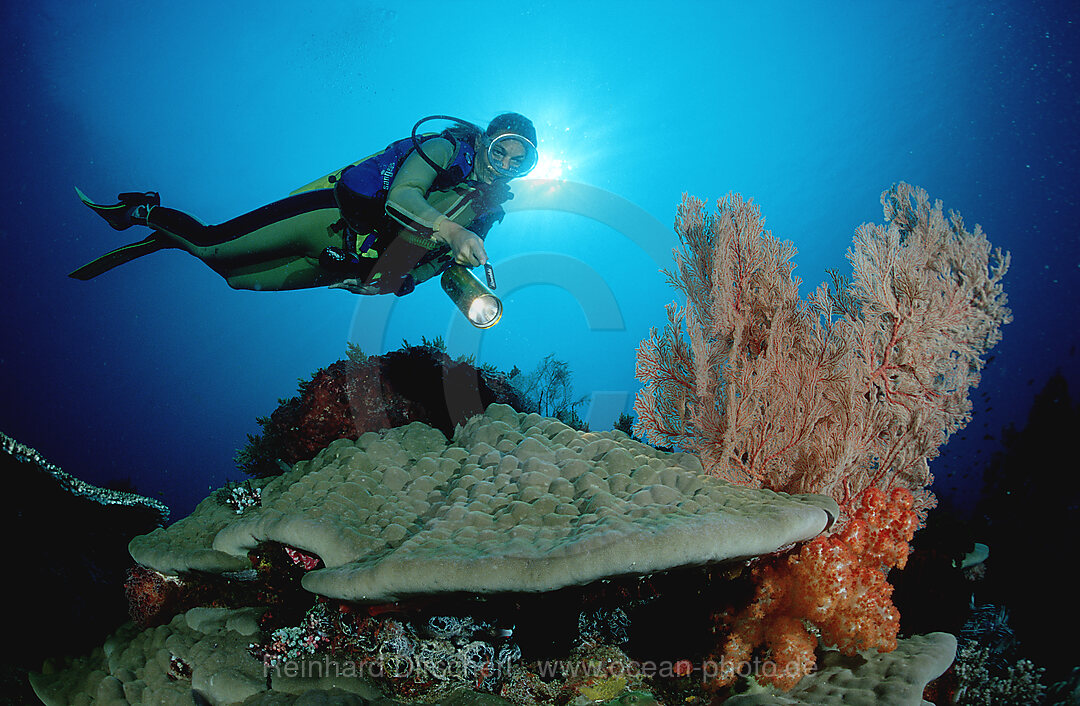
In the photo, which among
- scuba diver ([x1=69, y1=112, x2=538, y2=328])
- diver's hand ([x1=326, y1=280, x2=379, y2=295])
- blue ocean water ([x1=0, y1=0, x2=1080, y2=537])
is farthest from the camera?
blue ocean water ([x1=0, y1=0, x2=1080, y2=537])

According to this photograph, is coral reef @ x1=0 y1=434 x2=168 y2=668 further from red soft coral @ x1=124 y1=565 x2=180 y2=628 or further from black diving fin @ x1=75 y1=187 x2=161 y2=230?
black diving fin @ x1=75 y1=187 x2=161 y2=230

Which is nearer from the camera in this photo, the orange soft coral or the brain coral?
the brain coral

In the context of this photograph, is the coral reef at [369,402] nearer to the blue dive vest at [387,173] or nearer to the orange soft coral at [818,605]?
the blue dive vest at [387,173]

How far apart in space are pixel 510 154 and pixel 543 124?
37.1m

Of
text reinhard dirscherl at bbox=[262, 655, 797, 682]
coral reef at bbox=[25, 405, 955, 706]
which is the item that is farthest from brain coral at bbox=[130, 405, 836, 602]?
text reinhard dirscherl at bbox=[262, 655, 797, 682]

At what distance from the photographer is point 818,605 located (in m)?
2.83

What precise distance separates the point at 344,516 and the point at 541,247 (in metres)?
58.5

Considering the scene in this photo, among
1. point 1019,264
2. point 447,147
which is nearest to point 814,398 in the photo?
point 447,147

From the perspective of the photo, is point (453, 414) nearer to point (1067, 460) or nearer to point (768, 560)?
point (768, 560)

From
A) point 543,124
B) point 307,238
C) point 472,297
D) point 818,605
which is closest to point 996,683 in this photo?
point 818,605

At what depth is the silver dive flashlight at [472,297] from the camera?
433cm

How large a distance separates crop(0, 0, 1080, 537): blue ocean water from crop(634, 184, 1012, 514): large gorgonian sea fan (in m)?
17.2

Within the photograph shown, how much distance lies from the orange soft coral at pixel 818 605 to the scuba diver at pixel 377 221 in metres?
3.20

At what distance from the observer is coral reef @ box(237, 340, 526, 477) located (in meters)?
4.64
